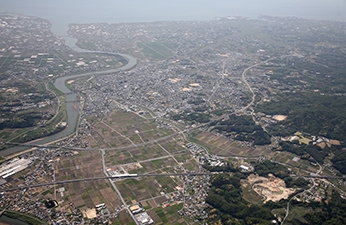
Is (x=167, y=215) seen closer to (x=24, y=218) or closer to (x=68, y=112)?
(x=24, y=218)

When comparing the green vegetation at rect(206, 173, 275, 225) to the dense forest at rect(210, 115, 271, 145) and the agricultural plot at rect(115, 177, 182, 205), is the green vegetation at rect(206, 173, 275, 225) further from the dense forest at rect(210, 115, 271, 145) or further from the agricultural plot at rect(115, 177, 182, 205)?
the dense forest at rect(210, 115, 271, 145)

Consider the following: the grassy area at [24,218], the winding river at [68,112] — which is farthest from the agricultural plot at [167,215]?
the winding river at [68,112]

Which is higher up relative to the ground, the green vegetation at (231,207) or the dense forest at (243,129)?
the dense forest at (243,129)

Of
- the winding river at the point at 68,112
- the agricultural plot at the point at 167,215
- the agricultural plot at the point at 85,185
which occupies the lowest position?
the agricultural plot at the point at 167,215

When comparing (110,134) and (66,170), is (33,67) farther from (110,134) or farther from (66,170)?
(66,170)

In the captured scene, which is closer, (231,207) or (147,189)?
(231,207)

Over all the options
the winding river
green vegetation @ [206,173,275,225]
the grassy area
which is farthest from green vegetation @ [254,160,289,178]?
the winding river

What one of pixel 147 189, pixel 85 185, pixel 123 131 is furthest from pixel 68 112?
pixel 147 189

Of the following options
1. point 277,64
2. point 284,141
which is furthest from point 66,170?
point 277,64

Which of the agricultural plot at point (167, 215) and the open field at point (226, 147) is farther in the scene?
the open field at point (226, 147)

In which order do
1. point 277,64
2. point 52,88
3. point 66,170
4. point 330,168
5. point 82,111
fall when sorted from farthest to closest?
point 277,64 → point 52,88 → point 82,111 → point 330,168 → point 66,170

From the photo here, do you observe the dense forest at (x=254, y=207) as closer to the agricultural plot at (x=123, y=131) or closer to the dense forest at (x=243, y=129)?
the dense forest at (x=243, y=129)
